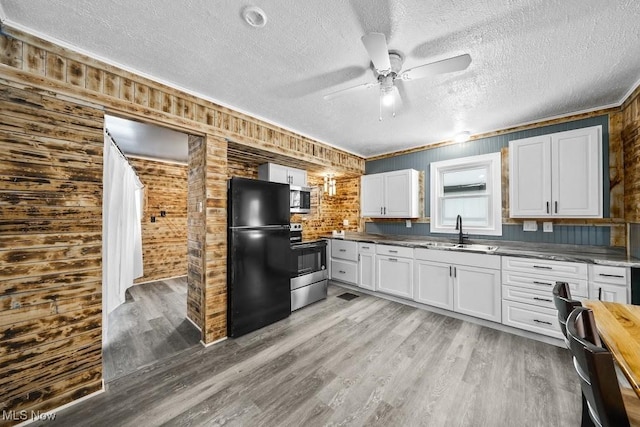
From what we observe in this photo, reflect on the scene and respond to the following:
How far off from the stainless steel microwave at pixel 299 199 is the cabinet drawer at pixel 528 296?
2.76m

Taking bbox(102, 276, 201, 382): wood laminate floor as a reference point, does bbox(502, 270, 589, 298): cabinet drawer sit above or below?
above

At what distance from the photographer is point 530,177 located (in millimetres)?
2791

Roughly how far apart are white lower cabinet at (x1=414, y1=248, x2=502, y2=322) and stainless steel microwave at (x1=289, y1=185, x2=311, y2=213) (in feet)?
6.00

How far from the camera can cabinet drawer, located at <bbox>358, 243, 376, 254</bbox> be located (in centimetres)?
390

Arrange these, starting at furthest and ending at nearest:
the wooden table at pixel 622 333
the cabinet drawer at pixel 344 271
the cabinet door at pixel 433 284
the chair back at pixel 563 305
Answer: the cabinet drawer at pixel 344 271 → the cabinet door at pixel 433 284 → the chair back at pixel 563 305 → the wooden table at pixel 622 333

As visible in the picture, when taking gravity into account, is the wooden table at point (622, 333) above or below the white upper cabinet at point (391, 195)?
below

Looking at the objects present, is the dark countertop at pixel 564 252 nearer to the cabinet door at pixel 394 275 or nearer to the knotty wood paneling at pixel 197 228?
the cabinet door at pixel 394 275

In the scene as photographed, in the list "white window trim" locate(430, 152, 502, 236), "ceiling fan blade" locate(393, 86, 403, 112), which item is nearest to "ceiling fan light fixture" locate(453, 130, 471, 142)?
"white window trim" locate(430, 152, 502, 236)

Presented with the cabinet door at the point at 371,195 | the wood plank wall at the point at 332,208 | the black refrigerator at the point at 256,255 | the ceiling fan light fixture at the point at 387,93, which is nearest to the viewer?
the ceiling fan light fixture at the point at 387,93

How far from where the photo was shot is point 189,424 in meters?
1.54

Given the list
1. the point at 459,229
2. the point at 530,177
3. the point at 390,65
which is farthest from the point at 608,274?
the point at 390,65

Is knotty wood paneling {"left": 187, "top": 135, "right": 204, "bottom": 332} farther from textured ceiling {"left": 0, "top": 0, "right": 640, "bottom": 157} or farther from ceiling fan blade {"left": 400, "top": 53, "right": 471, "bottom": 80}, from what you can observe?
ceiling fan blade {"left": 400, "top": 53, "right": 471, "bottom": 80}

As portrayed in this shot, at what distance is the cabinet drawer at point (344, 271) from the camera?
13.5 ft

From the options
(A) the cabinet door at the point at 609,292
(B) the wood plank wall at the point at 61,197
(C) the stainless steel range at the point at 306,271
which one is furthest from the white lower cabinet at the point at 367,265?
(B) the wood plank wall at the point at 61,197
